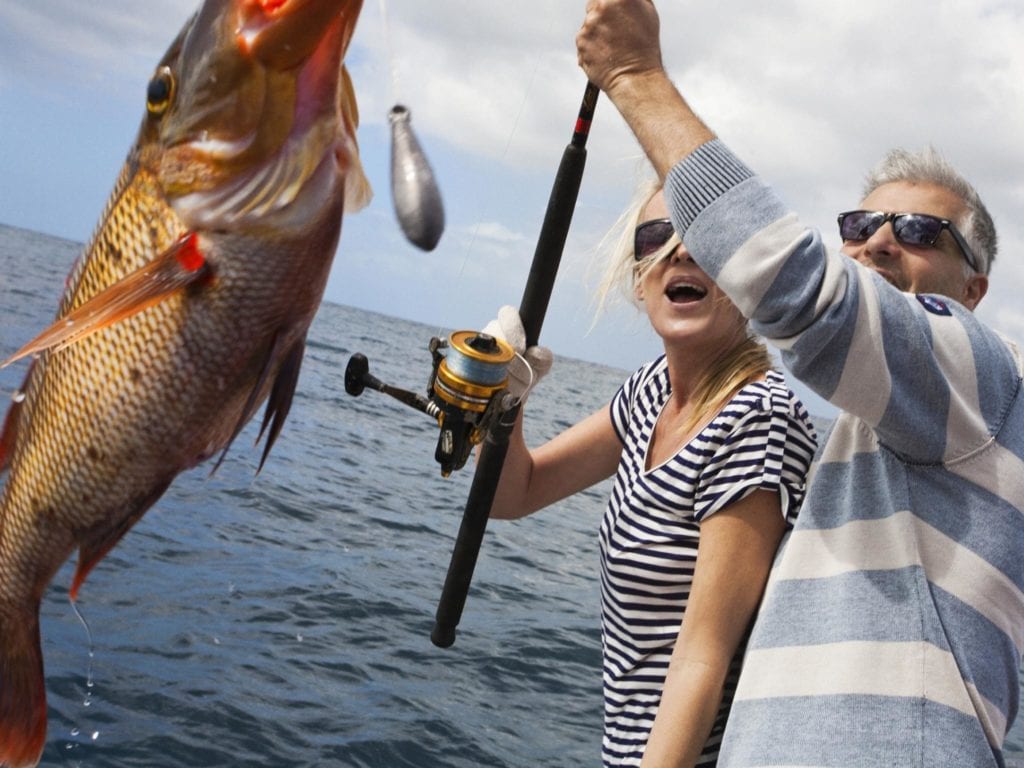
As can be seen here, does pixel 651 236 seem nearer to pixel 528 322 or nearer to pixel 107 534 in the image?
pixel 528 322

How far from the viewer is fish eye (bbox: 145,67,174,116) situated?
1.41 meters

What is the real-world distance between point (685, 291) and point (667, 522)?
2.00 feet

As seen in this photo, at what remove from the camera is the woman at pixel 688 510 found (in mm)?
2189

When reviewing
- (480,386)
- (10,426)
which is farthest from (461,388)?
(10,426)

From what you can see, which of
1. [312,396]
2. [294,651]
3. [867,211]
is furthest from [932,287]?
[312,396]

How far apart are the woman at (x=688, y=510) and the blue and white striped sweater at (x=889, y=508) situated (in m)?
0.23

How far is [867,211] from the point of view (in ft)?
7.46

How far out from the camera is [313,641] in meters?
7.06

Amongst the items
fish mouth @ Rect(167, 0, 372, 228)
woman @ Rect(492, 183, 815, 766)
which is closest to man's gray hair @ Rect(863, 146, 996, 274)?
woman @ Rect(492, 183, 815, 766)

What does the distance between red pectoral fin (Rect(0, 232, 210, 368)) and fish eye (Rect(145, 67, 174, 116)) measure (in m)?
0.20

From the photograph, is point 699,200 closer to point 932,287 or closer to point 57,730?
point 932,287

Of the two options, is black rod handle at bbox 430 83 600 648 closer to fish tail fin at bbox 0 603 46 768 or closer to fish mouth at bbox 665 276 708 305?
fish mouth at bbox 665 276 708 305

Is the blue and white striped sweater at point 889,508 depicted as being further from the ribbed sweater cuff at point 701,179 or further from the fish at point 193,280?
the fish at point 193,280

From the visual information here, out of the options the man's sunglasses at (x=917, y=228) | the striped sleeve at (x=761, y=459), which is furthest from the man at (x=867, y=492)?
the man's sunglasses at (x=917, y=228)
